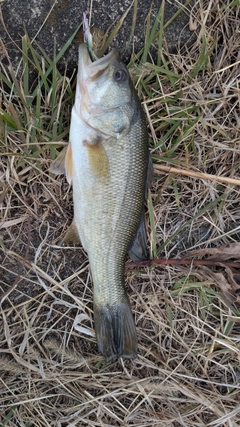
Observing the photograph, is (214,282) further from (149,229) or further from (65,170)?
(65,170)

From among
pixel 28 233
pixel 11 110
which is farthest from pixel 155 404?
pixel 11 110

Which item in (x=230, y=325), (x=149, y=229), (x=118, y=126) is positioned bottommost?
(x=230, y=325)

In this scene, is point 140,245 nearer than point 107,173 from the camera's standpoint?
No

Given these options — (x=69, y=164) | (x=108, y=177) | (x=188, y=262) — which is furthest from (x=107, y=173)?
(x=188, y=262)

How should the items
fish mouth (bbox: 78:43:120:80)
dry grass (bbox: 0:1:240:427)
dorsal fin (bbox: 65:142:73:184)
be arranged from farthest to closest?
dry grass (bbox: 0:1:240:427) < dorsal fin (bbox: 65:142:73:184) < fish mouth (bbox: 78:43:120:80)

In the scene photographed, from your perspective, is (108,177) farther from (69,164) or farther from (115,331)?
(115,331)

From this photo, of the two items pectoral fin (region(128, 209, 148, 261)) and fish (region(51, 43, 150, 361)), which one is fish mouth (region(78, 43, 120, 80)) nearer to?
fish (region(51, 43, 150, 361))

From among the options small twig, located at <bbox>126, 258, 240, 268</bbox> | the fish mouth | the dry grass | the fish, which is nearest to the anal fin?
the fish

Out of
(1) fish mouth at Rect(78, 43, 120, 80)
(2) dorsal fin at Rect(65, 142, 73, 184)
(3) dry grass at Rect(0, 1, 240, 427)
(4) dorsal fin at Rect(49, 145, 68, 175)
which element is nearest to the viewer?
(1) fish mouth at Rect(78, 43, 120, 80)
